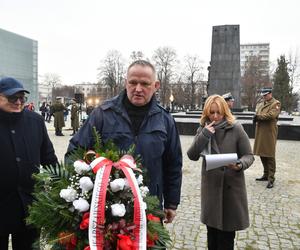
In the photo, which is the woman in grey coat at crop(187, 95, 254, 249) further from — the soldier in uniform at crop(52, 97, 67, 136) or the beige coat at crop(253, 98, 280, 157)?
the soldier in uniform at crop(52, 97, 67, 136)

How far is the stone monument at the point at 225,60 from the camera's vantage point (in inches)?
868

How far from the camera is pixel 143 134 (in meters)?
2.50

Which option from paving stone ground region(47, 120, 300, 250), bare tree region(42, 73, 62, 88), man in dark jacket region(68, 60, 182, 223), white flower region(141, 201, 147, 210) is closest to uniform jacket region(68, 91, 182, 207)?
man in dark jacket region(68, 60, 182, 223)

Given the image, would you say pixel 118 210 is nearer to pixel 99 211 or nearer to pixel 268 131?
pixel 99 211

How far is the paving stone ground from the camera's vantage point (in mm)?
4301

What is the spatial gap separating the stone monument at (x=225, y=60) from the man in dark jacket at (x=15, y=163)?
20.3 metres

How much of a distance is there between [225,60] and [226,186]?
20.0 m

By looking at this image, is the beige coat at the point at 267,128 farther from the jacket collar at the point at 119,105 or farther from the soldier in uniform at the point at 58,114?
the soldier in uniform at the point at 58,114

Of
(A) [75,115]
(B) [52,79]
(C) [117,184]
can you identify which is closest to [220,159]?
(C) [117,184]

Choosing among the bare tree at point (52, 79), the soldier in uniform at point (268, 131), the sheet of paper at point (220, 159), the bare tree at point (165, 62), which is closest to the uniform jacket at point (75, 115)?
the soldier in uniform at point (268, 131)

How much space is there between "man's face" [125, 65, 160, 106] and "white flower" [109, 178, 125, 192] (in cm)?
88

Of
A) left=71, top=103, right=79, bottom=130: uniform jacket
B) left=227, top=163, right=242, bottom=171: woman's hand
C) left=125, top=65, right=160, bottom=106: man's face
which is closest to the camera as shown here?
left=125, top=65, right=160, bottom=106: man's face

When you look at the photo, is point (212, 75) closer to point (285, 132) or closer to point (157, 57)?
point (285, 132)

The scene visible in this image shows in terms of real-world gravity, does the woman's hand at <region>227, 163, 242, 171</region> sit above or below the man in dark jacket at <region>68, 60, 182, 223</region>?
below
